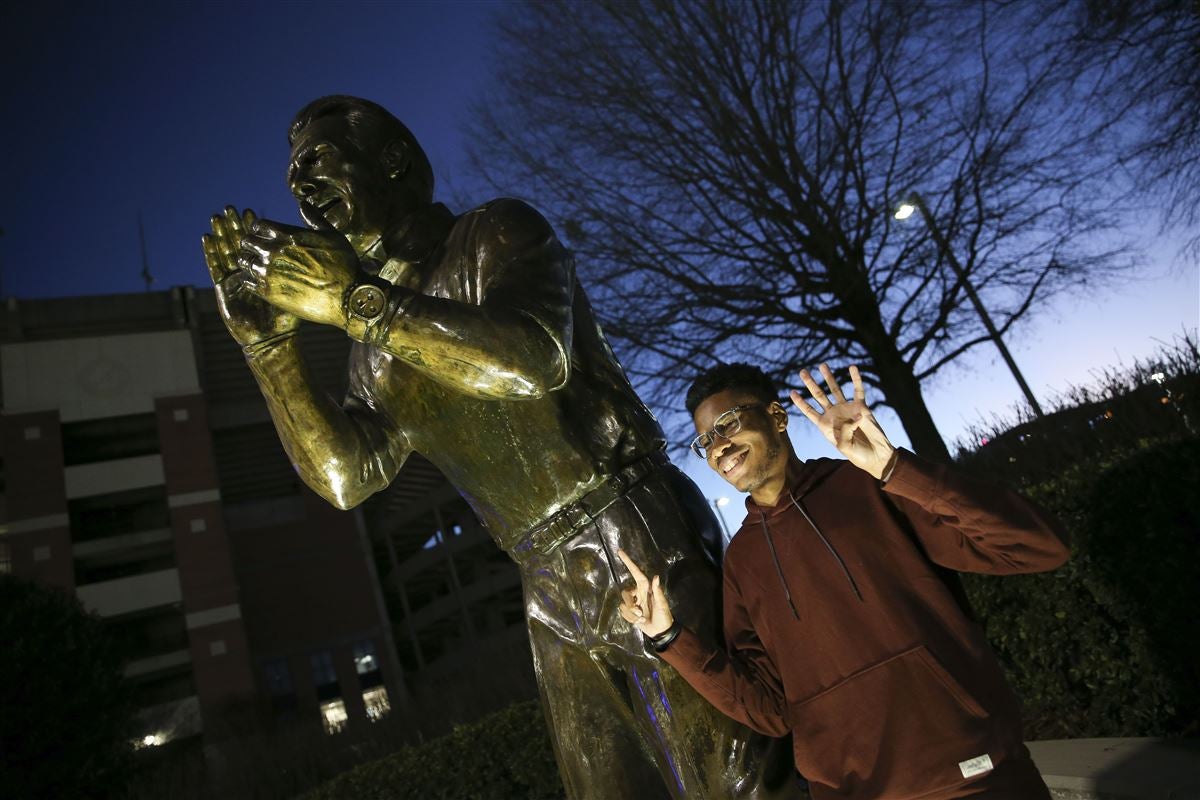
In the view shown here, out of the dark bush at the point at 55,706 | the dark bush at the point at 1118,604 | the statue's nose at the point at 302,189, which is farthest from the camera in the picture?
the dark bush at the point at 55,706

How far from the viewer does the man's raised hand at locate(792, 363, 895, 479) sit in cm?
169

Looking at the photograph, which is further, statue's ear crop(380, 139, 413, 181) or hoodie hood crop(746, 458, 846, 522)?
statue's ear crop(380, 139, 413, 181)

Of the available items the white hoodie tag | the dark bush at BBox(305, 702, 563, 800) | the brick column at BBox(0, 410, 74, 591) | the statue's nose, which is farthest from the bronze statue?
the brick column at BBox(0, 410, 74, 591)

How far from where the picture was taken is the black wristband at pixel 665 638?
1.77m

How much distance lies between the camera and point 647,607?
1.80 m

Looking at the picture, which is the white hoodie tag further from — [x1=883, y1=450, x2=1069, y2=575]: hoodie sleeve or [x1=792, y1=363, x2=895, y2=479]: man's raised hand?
[x1=792, y1=363, x2=895, y2=479]: man's raised hand

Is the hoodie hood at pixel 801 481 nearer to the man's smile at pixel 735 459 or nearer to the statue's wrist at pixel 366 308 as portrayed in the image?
the man's smile at pixel 735 459

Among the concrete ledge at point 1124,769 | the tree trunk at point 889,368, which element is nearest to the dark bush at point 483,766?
the concrete ledge at point 1124,769

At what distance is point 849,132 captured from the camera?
9.66 metres

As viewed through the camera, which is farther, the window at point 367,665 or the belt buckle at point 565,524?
the window at point 367,665

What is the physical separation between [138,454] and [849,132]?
114ft

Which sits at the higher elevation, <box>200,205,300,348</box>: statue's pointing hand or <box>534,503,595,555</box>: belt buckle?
<box>200,205,300,348</box>: statue's pointing hand

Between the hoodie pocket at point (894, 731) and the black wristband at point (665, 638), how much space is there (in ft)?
1.06

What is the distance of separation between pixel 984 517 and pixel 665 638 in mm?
681
